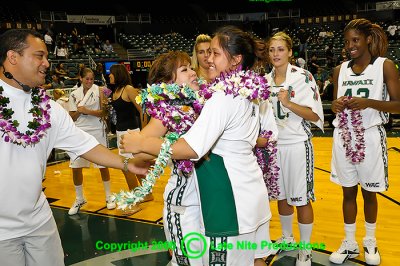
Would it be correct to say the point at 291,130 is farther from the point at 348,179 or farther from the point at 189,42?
the point at 189,42

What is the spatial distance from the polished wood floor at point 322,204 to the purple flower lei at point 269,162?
3.15ft

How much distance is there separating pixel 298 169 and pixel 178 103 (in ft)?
5.14

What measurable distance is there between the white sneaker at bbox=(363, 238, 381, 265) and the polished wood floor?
0.09 metres

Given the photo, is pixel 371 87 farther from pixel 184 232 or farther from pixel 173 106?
pixel 184 232

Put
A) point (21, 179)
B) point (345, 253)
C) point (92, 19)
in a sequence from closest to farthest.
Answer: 1. point (21, 179)
2. point (345, 253)
3. point (92, 19)

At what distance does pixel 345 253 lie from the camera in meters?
3.43

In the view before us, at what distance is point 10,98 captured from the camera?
2.12 meters

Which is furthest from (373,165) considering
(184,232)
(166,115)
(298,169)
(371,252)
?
(166,115)

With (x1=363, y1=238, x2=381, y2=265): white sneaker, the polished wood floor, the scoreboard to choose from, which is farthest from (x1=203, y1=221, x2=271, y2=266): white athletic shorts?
the scoreboard

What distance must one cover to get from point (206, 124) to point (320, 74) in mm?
13022

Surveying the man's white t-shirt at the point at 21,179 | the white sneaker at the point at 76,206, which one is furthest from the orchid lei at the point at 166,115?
the white sneaker at the point at 76,206

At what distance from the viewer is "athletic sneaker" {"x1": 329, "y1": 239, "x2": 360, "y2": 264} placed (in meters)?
3.38

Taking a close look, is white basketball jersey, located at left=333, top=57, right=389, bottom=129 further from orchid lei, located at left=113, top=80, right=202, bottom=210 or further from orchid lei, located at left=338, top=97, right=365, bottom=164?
orchid lei, located at left=113, top=80, right=202, bottom=210

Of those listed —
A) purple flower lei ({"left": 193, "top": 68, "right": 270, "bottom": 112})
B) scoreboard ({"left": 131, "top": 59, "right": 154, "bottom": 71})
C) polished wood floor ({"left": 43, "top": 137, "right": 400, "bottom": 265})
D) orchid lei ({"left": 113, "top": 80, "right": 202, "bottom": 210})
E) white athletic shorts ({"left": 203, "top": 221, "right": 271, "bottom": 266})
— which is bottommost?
polished wood floor ({"left": 43, "top": 137, "right": 400, "bottom": 265})
